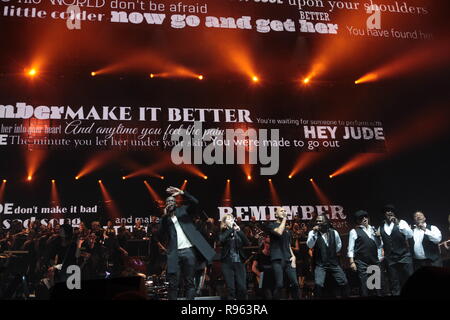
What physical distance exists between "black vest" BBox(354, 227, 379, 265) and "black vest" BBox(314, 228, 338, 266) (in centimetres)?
73

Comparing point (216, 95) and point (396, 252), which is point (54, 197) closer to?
point (216, 95)

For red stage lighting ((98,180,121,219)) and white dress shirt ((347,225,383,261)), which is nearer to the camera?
white dress shirt ((347,225,383,261))

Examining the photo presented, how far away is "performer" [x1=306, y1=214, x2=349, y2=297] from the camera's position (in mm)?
7316

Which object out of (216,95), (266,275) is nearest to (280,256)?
(266,275)

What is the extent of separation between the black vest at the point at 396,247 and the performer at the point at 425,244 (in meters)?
0.19

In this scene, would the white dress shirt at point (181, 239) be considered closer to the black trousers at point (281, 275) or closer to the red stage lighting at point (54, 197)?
the black trousers at point (281, 275)

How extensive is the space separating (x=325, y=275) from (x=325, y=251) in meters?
0.42

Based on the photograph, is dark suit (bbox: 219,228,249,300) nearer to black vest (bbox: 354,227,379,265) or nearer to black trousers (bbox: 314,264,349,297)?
black trousers (bbox: 314,264,349,297)

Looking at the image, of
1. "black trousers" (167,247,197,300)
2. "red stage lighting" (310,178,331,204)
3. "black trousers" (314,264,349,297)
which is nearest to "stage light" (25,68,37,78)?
"black trousers" (167,247,197,300)

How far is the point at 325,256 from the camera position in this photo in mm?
7379

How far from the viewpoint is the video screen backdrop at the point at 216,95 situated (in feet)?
30.7

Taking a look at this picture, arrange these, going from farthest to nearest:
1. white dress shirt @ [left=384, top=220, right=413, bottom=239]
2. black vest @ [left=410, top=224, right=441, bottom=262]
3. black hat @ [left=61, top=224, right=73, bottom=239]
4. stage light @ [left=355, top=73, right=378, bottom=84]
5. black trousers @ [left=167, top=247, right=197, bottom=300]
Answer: stage light @ [left=355, top=73, right=378, bottom=84] → white dress shirt @ [left=384, top=220, right=413, bottom=239] → black vest @ [left=410, top=224, right=441, bottom=262] → black hat @ [left=61, top=224, right=73, bottom=239] → black trousers @ [left=167, top=247, right=197, bottom=300]

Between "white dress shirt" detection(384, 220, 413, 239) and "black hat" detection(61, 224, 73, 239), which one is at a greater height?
"black hat" detection(61, 224, 73, 239)
